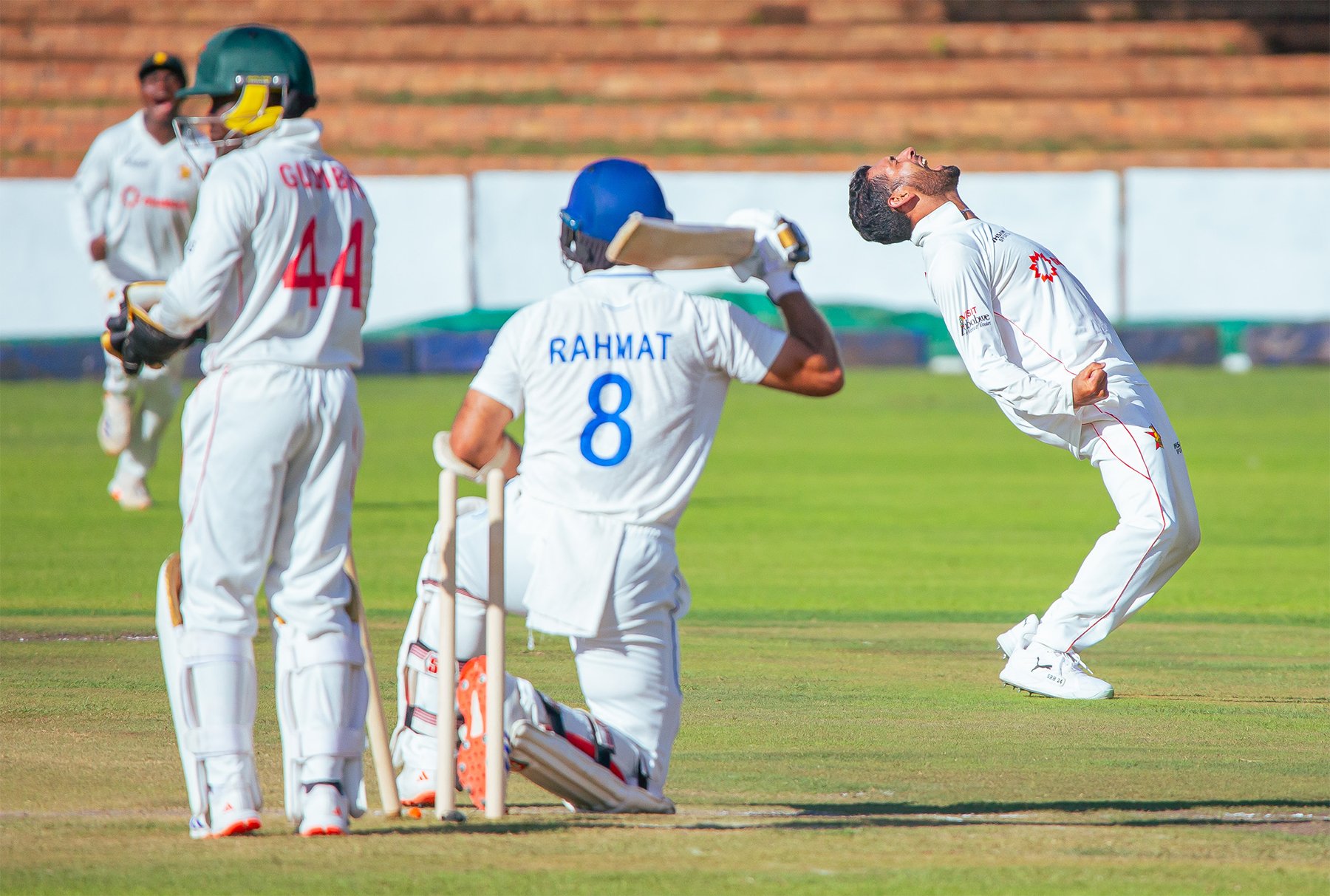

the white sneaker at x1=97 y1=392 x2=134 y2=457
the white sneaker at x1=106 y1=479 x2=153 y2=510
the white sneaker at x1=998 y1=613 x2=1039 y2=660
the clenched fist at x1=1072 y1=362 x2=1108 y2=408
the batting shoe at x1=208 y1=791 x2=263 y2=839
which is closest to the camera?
the batting shoe at x1=208 y1=791 x2=263 y2=839

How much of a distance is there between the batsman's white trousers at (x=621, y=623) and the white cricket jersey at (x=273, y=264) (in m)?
0.60

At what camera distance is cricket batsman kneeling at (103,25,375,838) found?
14.8 feet

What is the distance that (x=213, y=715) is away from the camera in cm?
452

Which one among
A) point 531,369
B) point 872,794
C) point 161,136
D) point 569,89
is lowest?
point 872,794

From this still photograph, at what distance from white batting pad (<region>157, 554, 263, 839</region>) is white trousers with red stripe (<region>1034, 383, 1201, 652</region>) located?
3.23 m

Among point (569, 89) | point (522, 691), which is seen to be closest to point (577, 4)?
point (569, 89)

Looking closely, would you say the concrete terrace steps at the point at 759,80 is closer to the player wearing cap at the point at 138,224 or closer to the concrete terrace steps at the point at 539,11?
the concrete terrace steps at the point at 539,11

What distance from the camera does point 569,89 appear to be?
30.9 meters

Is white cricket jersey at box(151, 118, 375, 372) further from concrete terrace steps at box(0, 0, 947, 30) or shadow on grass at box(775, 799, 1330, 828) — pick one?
concrete terrace steps at box(0, 0, 947, 30)

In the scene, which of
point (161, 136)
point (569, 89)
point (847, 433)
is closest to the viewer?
point (161, 136)

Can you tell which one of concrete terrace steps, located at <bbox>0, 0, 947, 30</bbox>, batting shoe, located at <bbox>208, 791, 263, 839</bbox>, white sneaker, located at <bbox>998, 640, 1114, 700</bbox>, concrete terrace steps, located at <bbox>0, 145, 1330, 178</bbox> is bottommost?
white sneaker, located at <bbox>998, 640, 1114, 700</bbox>

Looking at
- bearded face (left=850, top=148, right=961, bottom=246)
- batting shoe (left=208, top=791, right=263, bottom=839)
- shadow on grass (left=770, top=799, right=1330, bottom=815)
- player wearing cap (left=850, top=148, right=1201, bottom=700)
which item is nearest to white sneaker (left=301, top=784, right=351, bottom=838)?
batting shoe (left=208, top=791, right=263, bottom=839)

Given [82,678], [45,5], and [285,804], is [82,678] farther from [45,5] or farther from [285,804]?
[45,5]

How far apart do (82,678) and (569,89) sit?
24.8 metres
